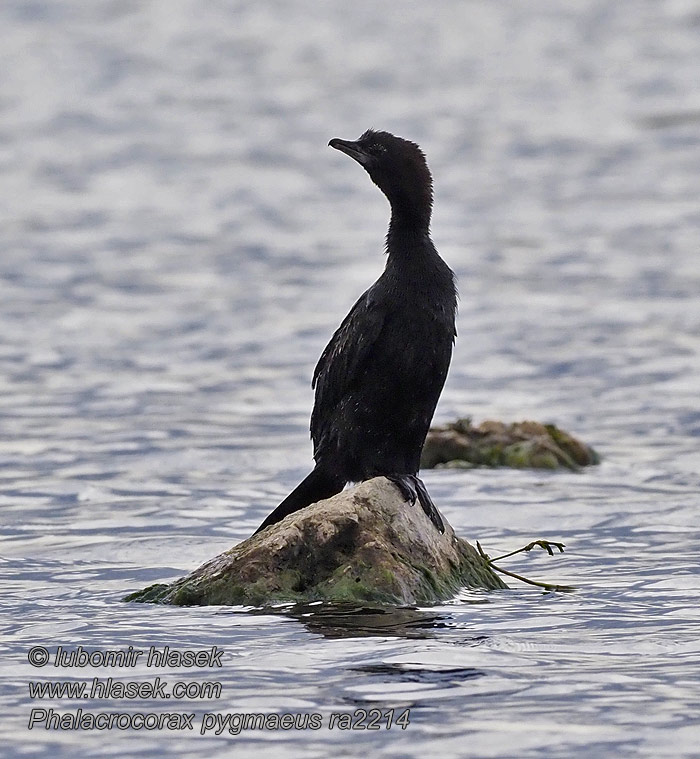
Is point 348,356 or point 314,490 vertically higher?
point 348,356

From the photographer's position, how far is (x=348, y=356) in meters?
8.73

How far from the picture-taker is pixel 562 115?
112 feet

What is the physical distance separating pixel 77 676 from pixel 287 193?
2252cm

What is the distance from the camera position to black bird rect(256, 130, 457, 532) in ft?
28.0

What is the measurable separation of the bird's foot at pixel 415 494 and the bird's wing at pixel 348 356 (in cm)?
58

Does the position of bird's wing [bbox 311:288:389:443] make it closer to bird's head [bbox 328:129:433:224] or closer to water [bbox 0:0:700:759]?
bird's head [bbox 328:129:433:224]

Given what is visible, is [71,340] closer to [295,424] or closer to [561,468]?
[295,424]

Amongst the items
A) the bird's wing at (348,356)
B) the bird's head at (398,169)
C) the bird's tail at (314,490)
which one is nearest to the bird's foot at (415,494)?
the bird's tail at (314,490)

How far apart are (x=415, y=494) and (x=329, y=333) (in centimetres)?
1118

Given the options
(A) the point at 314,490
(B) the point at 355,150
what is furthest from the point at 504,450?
(B) the point at 355,150

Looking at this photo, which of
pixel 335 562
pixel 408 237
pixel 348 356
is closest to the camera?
pixel 335 562

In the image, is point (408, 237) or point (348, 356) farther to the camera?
point (408, 237)

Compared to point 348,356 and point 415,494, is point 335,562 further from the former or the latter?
point 348,356

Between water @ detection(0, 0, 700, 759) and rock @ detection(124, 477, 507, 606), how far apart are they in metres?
0.18
